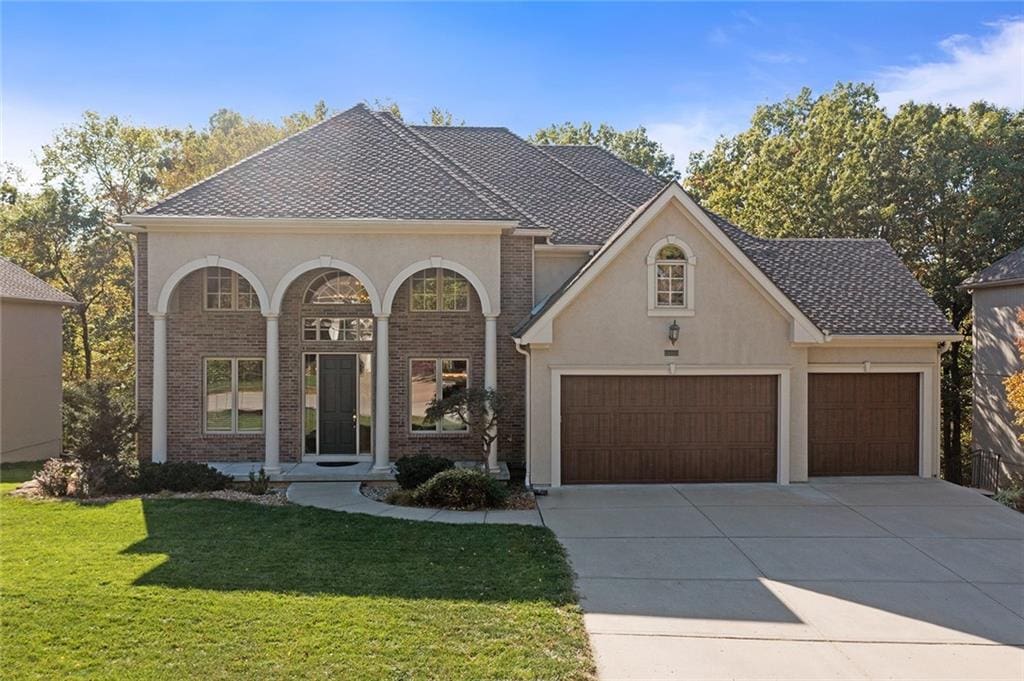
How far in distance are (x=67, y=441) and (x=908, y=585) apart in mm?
14211

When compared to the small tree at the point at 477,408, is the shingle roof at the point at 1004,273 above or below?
above

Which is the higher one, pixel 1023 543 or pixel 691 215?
pixel 691 215

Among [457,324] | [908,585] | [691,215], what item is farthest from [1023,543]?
[457,324]

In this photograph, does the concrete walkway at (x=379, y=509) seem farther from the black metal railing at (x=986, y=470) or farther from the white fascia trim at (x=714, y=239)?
the black metal railing at (x=986, y=470)

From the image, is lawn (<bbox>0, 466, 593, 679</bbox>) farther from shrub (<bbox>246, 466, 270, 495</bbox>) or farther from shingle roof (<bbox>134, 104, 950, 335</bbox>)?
shingle roof (<bbox>134, 104, 950, 335</bbox>)

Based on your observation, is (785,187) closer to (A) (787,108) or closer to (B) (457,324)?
(A) (787,108)

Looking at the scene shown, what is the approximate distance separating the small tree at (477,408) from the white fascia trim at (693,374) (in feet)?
3.97

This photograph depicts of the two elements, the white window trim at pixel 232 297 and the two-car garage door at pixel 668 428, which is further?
the white window trim at pixel 232 297

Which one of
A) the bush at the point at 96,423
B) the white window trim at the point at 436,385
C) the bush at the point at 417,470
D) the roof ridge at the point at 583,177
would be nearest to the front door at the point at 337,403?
the white window trim at the point at 436,385

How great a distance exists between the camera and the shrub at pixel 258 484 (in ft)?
39.2

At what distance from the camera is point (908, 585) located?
25.3 feet

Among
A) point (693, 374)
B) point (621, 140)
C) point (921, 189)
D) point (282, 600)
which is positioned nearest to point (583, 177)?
point (693, 374)

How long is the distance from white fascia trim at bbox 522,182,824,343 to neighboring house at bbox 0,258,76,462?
14467 mm

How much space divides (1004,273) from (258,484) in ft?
59.9
